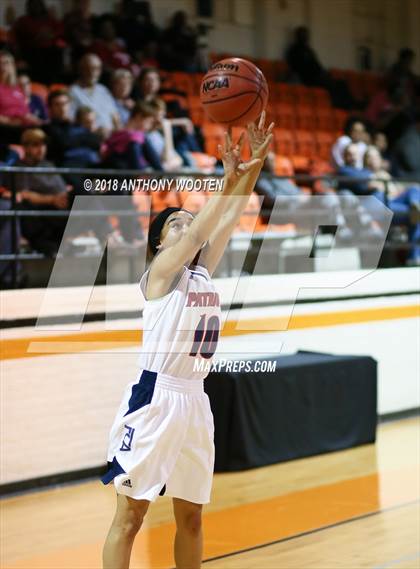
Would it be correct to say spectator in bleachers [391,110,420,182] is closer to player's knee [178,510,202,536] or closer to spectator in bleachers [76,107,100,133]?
spectator in bleachers [76,107,100,133]

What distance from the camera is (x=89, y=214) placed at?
271 inches

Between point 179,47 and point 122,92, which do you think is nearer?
point 122,92

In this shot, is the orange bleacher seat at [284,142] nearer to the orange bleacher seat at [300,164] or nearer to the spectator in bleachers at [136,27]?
the orange bleacher seat at [300,164]

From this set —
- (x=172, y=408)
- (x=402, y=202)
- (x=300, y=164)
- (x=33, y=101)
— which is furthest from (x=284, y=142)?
(x=172, y=408)

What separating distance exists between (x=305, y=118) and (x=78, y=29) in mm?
3979

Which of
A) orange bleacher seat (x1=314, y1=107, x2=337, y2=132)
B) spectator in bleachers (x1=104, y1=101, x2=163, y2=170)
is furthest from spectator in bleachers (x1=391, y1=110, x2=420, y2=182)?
spectator in bleachers (x1=104, y1=101, x2=163, y2=170)

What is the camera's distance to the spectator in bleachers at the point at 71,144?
24.7 ft

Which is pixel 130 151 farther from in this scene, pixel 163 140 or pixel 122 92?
pixel 122 92

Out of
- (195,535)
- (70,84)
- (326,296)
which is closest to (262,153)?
(195,535)

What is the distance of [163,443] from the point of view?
11.7ft

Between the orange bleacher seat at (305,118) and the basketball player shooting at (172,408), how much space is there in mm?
9715

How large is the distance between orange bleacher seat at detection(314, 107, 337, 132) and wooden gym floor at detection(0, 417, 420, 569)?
7.33 meters

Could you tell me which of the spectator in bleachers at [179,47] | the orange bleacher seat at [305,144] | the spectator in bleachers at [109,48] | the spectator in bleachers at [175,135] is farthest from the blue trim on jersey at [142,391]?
the orange bleacher seat at [305,144]

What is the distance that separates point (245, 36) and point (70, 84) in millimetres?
5281
